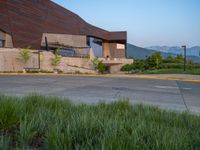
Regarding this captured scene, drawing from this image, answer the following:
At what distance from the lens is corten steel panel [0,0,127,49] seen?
38.1m

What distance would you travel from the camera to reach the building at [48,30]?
126 ft

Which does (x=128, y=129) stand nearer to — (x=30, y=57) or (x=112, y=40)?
(x=30, y=57)

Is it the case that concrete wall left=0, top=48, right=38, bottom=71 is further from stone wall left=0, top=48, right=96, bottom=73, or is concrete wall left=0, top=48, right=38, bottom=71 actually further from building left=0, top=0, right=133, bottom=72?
building left=0, top=0, right=133, bottom=72

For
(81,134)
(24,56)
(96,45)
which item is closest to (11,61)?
(24,56)

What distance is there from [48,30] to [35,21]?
3793 mm

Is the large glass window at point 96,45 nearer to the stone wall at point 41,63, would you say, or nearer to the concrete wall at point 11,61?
the stone wall at point 41,63

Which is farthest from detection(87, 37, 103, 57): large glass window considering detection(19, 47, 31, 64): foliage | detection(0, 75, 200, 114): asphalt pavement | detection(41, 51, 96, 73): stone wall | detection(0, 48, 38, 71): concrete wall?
detection(0, 75, 200, 114): asphalt pavement

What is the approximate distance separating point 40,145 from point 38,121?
23.4 inches

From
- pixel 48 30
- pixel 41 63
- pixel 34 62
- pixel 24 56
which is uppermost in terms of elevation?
pixel 48 30

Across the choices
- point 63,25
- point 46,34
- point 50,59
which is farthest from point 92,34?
point 50,59

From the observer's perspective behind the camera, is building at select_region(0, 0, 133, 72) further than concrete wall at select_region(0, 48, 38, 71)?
Yes

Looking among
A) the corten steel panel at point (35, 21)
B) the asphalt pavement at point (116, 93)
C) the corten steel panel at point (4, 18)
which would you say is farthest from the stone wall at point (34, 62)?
the asphalt pavement at point (116, 93)

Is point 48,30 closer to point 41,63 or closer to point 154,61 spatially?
point 41,63

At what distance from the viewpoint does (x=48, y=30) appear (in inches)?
1889
